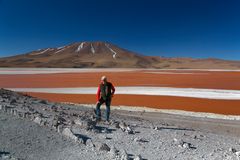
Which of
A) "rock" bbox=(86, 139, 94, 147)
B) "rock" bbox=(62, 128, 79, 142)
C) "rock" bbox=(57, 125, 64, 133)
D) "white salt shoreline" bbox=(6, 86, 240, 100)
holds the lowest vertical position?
"rock" bbox=(86, 139, 94, 147)

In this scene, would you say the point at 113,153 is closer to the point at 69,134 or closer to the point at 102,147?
the point at 102,147

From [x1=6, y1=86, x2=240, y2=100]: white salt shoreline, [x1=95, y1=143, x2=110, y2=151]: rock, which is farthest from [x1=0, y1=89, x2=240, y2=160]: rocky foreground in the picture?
[x1=6, y1=86, x2=240, y2=100]: white salt shoreline

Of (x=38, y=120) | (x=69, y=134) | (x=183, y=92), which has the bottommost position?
(x=69, y=134)

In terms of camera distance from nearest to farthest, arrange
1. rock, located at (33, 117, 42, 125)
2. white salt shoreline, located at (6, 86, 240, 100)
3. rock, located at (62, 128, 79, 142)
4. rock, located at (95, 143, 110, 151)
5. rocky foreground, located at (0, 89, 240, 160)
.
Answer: rocky foreground, located at (0, 89, 240, 160) → rock, located at (95, 143, 110, 151) → rock, located at (62, 128, 79, 142) → rock, located at (33, 117, 42, 125) → white salt shoreline, located at (6, 86, 240, 100)

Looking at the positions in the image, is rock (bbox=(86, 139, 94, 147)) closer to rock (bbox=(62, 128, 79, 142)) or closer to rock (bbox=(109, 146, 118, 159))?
rock (bbox=(62, 128, 79, 142))

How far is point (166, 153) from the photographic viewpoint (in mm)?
11039

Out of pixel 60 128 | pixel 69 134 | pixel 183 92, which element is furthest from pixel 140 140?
pixel 183 92

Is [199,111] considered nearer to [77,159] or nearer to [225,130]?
[225,130]

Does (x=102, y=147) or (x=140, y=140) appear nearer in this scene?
(x=102, y=147)

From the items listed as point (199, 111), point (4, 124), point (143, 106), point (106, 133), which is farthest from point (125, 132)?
point (143, 106)

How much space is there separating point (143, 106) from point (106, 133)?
18.5 m

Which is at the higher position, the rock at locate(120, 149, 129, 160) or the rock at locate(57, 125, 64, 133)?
the rock at locate(57, 125, 64, 133)

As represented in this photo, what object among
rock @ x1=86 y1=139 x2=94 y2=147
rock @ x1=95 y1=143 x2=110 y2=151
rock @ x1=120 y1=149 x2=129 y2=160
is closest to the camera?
rock @ x1=120 y1=149 x2=129 y2=160

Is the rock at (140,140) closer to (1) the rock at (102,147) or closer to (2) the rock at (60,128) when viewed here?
(1) the rock at (102,147)
